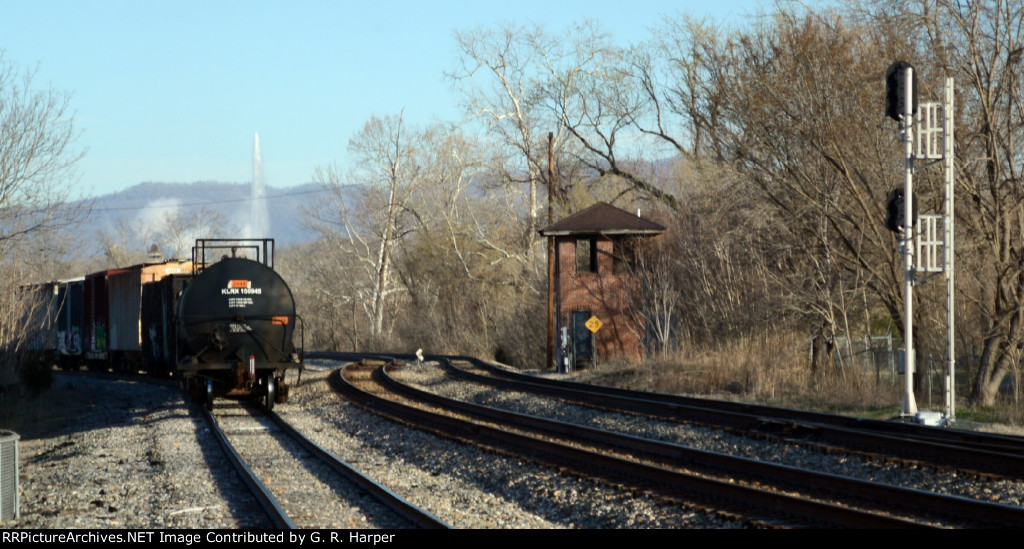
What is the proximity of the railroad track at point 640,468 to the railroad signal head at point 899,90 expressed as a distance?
7.09 m

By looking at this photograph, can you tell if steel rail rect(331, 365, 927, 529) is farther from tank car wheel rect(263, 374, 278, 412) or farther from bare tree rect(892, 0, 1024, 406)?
bare tree rect(892, 0, 1024, 406)

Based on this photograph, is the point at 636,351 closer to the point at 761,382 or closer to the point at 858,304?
the point at 858,304

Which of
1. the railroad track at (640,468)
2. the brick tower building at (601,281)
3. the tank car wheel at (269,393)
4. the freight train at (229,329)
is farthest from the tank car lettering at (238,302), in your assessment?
the brick tower building at (601,281)

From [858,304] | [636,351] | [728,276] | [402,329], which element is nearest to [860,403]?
[858,304]

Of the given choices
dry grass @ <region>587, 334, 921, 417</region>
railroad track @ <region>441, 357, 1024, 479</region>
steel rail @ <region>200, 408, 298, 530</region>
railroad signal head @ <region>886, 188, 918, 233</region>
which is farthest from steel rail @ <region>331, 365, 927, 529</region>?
railroad signal head @ <region>886, 188, 918, 233</region>

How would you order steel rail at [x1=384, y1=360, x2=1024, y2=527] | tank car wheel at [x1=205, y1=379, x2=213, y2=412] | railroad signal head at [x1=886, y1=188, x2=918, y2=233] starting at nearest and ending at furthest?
1. steel rail at [x1=384, y1=360, x2=1024, y2=527]
2. railroad signal head at [x1=886, y1=188, x2=918, y2=233]
3. tank car wheel at [x1=205, y1=379, x2=213, y2=412]

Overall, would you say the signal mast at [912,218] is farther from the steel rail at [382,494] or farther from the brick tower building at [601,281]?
the brick tower building at [601,281]

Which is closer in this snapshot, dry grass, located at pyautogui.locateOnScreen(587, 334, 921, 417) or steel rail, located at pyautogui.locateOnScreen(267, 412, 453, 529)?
steel rail, located at pyautogui.locateOnScreen(267, 412, 453, 529)

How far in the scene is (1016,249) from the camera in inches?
781

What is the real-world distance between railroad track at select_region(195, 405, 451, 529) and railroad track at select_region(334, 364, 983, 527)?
8.16 ft

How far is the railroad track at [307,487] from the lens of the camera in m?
9.27

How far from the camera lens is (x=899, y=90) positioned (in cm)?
1595

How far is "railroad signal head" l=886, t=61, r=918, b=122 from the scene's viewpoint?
15.8m

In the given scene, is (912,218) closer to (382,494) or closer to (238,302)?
(382,494)
